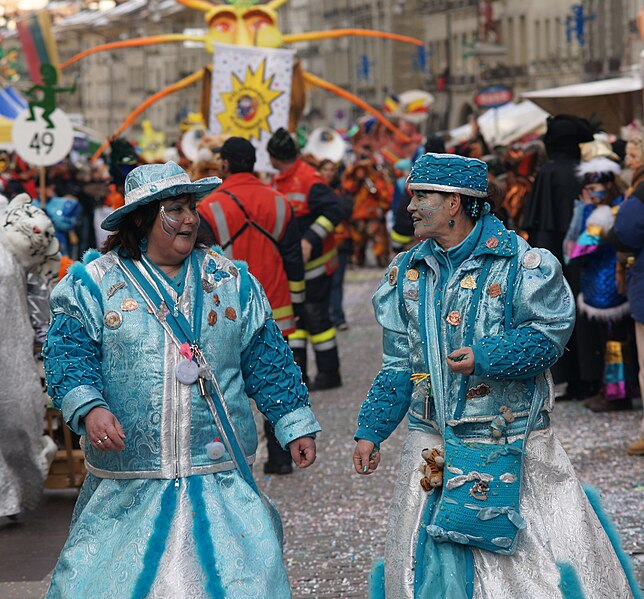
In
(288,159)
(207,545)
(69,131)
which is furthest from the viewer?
(69,131)

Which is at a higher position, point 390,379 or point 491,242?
point 491,242

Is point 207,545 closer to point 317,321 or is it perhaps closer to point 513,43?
point 317,321

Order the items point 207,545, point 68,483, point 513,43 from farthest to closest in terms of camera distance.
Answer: point 513,43 → point 68,483 → point 207,545

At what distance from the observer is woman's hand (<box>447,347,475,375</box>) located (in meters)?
4.84

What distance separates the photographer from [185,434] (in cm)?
480

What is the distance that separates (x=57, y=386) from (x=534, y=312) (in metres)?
1.48

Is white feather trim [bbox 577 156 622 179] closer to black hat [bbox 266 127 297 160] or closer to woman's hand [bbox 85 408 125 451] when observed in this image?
black hat [bbox 266 127 297 160]

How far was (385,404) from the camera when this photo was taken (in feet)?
17.1

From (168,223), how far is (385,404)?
3.08ft

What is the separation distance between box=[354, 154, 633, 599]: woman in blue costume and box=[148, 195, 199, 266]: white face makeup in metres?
0.73

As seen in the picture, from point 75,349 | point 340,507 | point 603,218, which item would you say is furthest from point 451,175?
point 603,218

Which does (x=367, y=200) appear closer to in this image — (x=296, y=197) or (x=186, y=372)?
(x=296, y=197)

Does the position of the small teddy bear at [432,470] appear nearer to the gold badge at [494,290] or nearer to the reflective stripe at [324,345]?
the gold badge at [494,290]

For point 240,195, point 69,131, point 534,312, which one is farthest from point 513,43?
point 534,312
